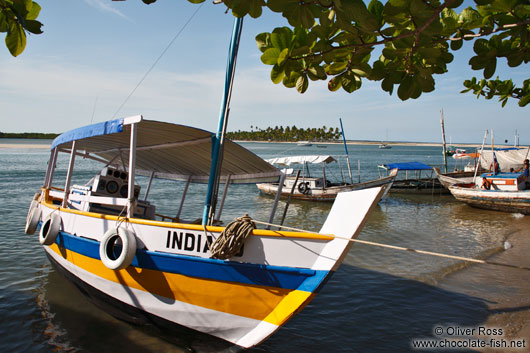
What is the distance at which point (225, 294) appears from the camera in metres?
5.12

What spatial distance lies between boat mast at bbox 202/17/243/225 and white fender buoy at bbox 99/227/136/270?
124 centimetres

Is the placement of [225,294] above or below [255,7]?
below

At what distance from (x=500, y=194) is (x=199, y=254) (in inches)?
780

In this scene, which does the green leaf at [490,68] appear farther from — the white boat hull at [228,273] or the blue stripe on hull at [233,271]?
the blue stripe on hull at [233,271]

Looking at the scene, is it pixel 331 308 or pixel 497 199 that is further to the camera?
pixel 497 199

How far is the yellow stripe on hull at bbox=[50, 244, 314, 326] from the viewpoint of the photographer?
189 inches

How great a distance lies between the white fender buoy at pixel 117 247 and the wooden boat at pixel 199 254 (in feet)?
0.05

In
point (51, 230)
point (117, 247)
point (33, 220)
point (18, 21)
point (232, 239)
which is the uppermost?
point (18, 21)

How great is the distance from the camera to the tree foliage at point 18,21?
75.2 inches

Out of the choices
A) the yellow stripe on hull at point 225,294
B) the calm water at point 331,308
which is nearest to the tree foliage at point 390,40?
the yellow stripe on hull at point 225,294

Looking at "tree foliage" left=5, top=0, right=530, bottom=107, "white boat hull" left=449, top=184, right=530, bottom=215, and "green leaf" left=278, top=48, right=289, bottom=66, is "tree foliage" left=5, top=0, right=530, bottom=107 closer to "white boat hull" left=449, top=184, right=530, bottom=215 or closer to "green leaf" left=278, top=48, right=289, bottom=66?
"green leaf" left=278, top=48, right=289, bottom=66

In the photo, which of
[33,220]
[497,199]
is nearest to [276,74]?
[33,220]

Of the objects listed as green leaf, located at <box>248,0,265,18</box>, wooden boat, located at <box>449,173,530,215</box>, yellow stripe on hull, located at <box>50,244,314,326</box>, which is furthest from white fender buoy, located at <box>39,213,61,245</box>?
wooden boat, located at <box>449,173,530,215</box>

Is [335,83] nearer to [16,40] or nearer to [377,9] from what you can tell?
[377,9]
